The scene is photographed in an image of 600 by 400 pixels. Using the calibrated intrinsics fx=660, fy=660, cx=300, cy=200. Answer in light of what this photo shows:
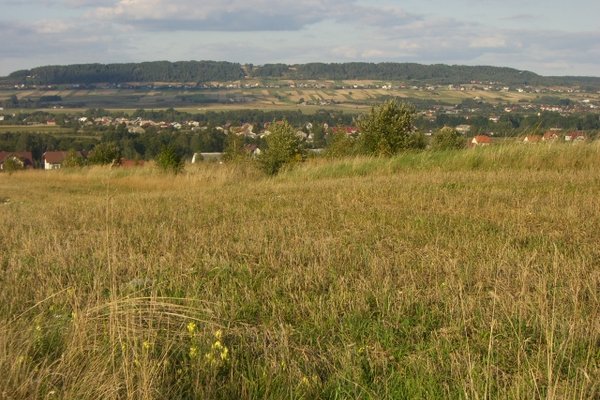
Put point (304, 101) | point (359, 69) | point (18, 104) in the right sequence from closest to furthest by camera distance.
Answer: point (304, 101), point (18, 104), point (359, 69)

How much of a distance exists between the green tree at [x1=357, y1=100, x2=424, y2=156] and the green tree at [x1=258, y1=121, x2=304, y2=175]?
2766mm

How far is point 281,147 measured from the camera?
26328 millimetres

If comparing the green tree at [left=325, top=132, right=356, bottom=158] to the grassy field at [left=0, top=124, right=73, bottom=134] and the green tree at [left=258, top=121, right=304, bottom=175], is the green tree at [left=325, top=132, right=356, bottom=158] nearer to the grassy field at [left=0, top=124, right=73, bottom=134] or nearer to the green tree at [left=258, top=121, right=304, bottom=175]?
the green tree at [left=258, top=121, right=304, bottom=175]

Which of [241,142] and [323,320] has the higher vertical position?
[323,320]

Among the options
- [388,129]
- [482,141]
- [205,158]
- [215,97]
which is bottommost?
[215,97]

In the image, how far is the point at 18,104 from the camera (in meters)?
107

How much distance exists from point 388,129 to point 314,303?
1976 cm

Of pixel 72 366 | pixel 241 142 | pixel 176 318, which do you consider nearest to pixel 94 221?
pixel 176 318

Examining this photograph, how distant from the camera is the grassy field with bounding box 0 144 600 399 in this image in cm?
335

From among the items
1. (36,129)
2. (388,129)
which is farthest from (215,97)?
(388,129)

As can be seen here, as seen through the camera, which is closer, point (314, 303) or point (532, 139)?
point (314, 303)

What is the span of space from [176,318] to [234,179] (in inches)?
536

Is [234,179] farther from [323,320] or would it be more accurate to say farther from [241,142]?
[323,320]

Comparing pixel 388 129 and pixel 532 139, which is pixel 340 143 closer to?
pixel 388 129
